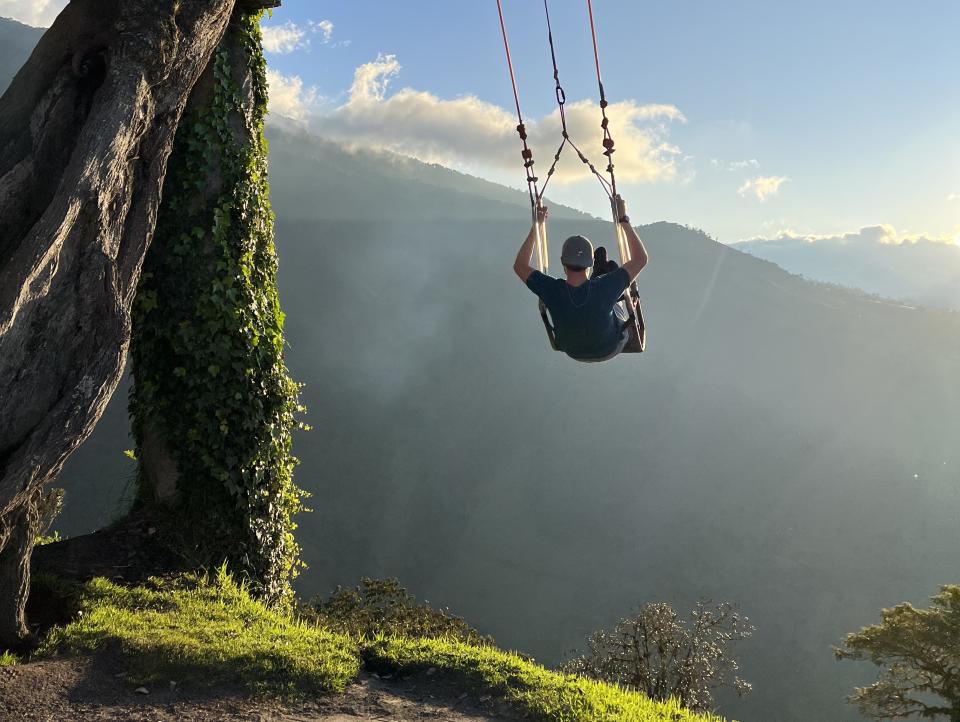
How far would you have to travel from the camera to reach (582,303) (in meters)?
6.11

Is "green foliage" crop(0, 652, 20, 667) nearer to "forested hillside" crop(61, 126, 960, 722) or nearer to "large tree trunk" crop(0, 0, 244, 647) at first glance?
"large tree trunk" crop(0, 0, 244, 647)

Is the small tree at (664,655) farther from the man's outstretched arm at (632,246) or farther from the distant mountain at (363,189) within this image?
the distant mountain at (363,189)

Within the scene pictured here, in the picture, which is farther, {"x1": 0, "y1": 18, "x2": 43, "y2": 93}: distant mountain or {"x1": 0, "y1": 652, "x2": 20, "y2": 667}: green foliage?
{"x1": 0, "y1": 18, "x2": 43, "y2": 93}: distant mountain

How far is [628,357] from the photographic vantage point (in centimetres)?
8450

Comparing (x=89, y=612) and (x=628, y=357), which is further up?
(x=628, y=357)

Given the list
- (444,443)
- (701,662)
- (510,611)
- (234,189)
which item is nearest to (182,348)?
(234,189)

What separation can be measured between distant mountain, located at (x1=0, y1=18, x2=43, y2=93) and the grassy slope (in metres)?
120

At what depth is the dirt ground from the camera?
4.92 metres

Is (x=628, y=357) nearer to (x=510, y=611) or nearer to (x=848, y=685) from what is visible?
(x=510, y=611)

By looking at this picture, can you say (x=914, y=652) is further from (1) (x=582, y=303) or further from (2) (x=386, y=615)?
(1) (x=582, y=303)

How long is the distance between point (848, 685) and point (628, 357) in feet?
130

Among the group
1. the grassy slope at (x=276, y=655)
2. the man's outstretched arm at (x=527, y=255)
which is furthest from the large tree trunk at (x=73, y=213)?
the man's outstretched arm at (x=527, y=255)

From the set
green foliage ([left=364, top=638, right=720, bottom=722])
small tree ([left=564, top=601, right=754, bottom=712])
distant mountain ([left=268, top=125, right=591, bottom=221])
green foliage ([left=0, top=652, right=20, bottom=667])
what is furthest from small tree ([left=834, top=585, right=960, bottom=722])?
distant mountain ([left=268, top=125, right=591, bottom=221])

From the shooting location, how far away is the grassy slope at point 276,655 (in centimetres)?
549
